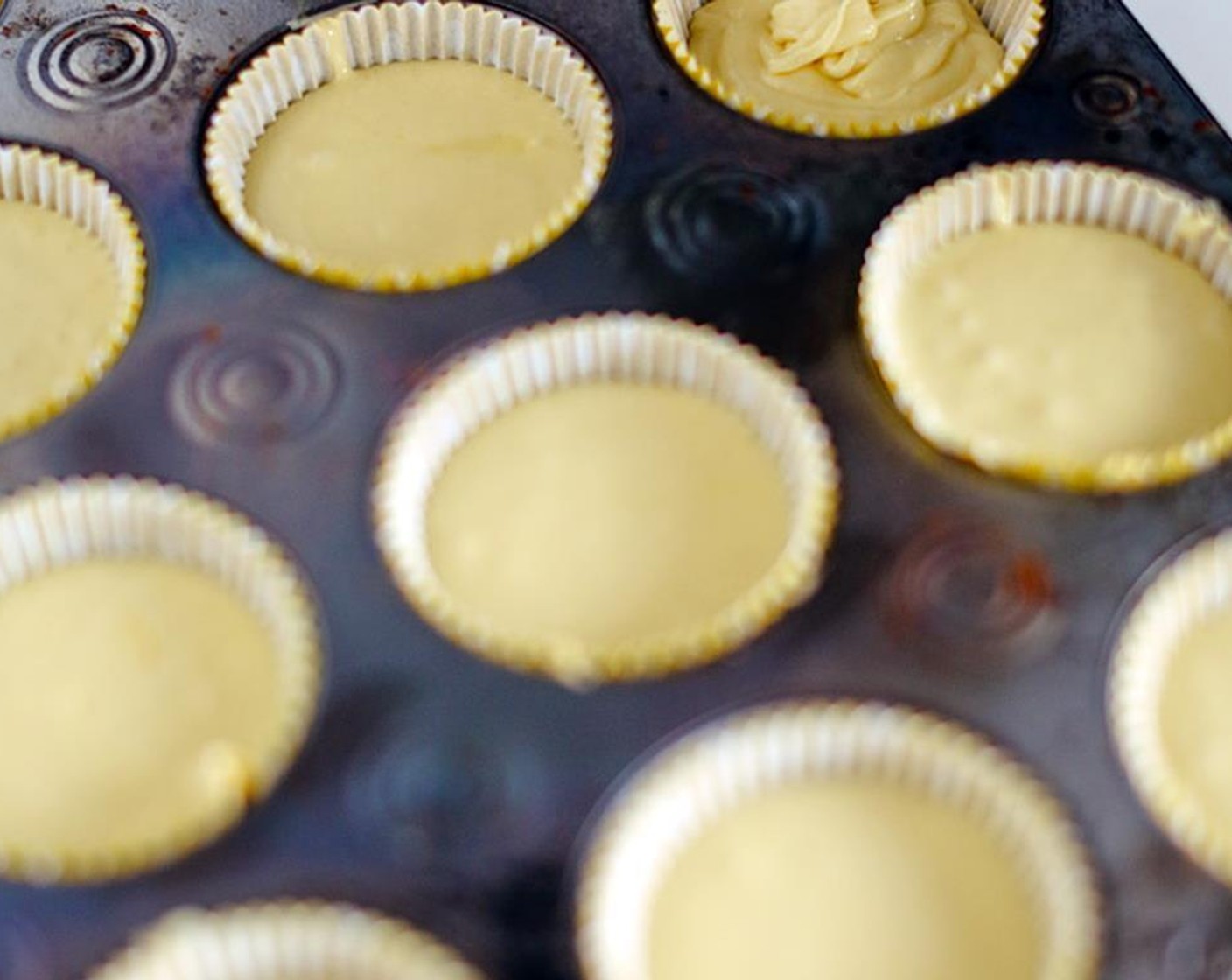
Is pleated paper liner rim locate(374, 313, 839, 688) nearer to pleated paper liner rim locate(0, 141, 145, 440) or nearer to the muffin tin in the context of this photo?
the muffin tin

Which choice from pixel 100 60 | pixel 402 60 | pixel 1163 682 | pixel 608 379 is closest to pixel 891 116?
pixel 608 379

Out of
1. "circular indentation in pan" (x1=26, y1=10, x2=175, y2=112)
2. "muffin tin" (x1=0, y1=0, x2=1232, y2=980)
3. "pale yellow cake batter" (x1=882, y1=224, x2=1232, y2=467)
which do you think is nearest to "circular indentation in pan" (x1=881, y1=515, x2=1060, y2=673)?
"muffin tin" (x1=0, y1=0, x2=1232, y2=980)

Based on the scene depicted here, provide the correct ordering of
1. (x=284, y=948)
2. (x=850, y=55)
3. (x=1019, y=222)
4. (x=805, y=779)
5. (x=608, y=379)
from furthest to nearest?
(x=850, y=55) < (x=1019, y=222) < (x=608, y=379) < (x=805, y=779) < (x=284, y=948)

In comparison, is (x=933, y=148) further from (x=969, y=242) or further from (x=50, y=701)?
(x=50, y=701)

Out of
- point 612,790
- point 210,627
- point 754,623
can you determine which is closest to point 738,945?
point 612,790

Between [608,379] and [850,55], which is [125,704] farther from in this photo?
[850,55]
